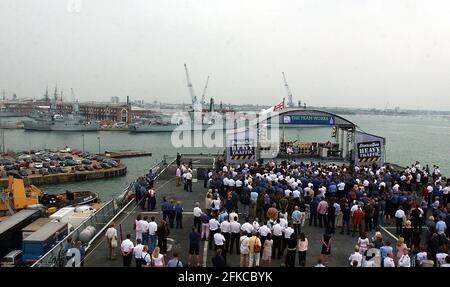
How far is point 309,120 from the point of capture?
81.4 feet

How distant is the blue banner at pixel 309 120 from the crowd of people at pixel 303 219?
19.3 ft

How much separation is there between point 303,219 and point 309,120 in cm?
1330

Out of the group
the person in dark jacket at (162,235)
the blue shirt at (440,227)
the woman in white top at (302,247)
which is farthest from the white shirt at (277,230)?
the blue shirt at (440,227)

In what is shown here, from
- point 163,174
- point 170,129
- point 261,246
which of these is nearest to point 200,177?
point 163,174

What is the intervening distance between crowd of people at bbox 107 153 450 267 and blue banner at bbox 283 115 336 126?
590cm

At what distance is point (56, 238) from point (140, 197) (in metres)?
3.57

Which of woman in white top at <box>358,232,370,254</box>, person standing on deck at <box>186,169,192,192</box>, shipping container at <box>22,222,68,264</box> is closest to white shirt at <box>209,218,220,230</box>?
woman in white top at <box>358,232,370,254</box>

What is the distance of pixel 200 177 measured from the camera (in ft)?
70.8

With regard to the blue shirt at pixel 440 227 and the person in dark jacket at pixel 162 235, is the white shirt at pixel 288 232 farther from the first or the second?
the blue shirt at pixel 440 227

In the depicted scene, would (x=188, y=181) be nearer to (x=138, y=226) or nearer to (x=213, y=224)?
(x=213, y=224)

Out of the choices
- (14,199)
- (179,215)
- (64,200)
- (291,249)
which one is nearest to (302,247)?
(291,249)

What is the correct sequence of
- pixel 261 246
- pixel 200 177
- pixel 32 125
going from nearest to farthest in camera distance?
pixel 261 246 < pixel 200 177 < pixel 32 125
